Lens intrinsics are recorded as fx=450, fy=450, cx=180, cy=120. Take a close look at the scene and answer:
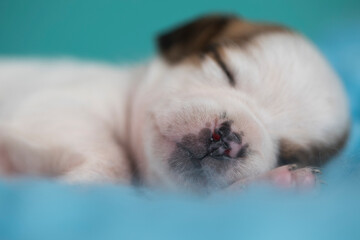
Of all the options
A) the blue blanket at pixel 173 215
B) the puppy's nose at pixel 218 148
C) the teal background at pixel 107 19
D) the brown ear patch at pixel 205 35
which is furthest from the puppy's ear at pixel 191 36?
the teal background at pixel 107 19

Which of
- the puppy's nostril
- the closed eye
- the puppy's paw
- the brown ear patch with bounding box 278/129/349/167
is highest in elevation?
the closed eye

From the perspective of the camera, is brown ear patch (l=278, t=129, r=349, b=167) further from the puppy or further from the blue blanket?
the blue blanket

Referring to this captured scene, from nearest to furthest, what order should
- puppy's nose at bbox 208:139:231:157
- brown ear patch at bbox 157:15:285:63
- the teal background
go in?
puppy's nose at bbox 208:139:231:157
brown ear patch at bbox 157:15:285:63
the teal background

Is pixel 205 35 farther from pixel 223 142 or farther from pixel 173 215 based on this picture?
pixel 173 215

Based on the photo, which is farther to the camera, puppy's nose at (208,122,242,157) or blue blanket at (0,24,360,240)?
puppy's nose at (208,122,242,157)

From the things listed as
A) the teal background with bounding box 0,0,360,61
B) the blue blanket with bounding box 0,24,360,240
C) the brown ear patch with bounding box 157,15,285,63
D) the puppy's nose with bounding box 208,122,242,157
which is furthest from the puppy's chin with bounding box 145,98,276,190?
the teal background with bounding box 0,0,360,61

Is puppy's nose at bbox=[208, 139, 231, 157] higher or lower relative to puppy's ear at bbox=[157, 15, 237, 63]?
lower

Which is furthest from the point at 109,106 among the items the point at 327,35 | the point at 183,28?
the point at 327,35

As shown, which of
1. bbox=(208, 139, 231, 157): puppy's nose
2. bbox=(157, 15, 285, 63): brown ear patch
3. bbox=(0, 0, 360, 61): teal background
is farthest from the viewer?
bbox=(0, 0, 360, 61): teal background

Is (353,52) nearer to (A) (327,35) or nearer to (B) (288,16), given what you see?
(A) (327,35)
